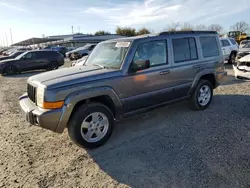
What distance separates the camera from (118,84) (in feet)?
11.9

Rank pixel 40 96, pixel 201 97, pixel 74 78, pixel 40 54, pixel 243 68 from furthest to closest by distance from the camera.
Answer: pixel 40 54 < pixel 243 68 < pixel 201 97 < pixel 74 78 < pixel 40 96

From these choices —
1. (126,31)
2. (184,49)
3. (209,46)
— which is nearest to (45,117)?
(184,49)

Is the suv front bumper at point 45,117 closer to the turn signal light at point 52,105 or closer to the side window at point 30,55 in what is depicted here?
the turn signal light at point 52,105

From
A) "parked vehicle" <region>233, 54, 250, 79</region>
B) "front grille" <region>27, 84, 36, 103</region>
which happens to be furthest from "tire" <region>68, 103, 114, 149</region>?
"parked vehicle" <region>233, 54, 250, 79</region>

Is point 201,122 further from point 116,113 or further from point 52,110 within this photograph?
point 52,110

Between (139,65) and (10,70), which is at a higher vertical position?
(139,65)

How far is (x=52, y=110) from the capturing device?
3107 millimetres

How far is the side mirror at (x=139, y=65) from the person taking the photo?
Result: 12.1 feet

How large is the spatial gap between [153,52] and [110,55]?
2.92 feet

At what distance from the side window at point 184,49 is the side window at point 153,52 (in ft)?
1.07

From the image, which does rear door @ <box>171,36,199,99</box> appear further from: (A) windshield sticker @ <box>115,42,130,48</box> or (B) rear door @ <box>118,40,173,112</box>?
(A) windshield sticker @ <box>115,42,130,48</box>

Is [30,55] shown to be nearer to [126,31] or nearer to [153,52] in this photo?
[153,52]

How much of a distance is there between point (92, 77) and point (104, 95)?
376mm

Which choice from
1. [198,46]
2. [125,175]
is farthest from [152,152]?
[198,46]
